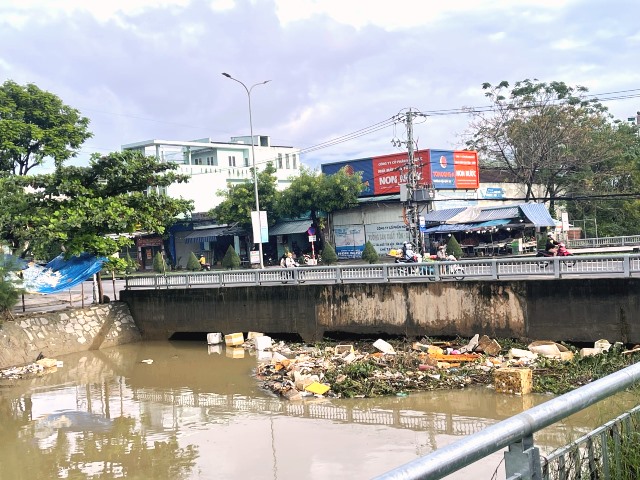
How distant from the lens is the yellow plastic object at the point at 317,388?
41.4 feet

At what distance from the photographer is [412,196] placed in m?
27.9

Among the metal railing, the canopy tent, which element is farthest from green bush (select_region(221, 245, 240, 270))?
the metal railing

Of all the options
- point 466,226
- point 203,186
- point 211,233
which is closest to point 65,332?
point 466,226

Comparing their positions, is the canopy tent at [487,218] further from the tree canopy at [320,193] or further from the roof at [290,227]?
the roof at [290,227]

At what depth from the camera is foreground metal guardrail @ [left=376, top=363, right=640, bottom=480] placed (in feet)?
6.65

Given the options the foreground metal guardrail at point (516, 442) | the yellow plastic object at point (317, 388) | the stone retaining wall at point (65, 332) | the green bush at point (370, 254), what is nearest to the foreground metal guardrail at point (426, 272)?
the stone retaining wall at point (65, 332)

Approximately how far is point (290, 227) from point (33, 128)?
60.7ft

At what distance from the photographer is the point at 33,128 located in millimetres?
31344

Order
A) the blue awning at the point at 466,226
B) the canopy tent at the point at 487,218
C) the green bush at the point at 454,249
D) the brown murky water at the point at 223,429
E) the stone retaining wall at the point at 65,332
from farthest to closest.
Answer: the blue awning at the point at 466,226
the canopy tent at the point at 487,218
the green bush at the point at 454,249
the stone retaining wall at the point at 65,332
the brown murky water at the point at 223,429

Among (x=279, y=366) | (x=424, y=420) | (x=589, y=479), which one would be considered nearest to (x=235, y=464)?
(x=424, y=420)

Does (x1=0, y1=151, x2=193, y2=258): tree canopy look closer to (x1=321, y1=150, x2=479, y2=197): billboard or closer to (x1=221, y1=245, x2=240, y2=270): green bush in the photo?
(x1=221, y1=245, x2=240, y2=270): green bush

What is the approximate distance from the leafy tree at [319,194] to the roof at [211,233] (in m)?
5.26

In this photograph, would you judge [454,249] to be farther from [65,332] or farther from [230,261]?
[65,332]

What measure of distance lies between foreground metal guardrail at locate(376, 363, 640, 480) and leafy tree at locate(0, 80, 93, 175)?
103ft
